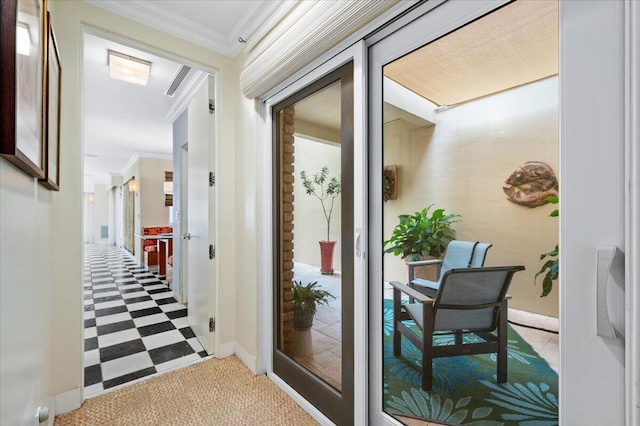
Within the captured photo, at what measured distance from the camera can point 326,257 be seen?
164 cm

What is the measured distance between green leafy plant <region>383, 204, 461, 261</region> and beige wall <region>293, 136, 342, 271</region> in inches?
13.9

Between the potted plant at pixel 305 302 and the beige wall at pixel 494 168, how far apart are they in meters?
0.81

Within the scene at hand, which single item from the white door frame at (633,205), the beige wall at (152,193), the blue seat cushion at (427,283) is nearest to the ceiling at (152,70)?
the beige wall at (152,193)

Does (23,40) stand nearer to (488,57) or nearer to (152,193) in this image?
(488,57)

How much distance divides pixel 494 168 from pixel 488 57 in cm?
41

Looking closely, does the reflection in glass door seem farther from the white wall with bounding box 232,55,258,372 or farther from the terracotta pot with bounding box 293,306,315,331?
the white wall with bounding box 232,55,258,372

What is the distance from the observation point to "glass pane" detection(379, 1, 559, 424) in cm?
89

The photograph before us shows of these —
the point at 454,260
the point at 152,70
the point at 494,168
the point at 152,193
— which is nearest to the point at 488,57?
the point at 494,168

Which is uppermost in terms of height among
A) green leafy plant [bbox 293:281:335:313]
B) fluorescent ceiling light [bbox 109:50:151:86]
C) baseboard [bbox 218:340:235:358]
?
fluorescent ceiling light [bbox 109:50:151:86]

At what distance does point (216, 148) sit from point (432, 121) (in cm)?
175

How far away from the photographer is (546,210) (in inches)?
34.2

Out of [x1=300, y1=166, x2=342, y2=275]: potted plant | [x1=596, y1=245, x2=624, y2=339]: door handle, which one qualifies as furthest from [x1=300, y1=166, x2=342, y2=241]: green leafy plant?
[x1=596, y1=245, x2=624, y2=339]: door handle

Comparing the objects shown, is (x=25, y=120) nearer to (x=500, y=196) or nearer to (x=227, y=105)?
(x=500, y=196)

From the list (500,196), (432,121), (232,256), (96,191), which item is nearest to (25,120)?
(432,121)
